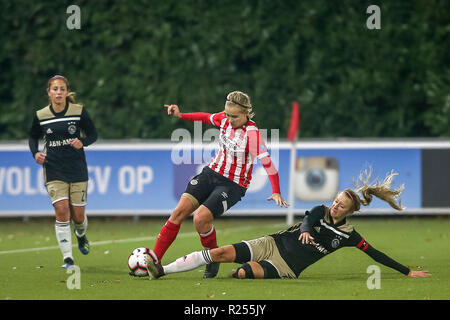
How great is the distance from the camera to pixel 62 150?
30.8 feet

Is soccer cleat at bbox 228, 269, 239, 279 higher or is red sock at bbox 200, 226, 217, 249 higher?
red sock at bbox 200, 226, 217, 249

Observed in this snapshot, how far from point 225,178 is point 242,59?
9003 millimetres

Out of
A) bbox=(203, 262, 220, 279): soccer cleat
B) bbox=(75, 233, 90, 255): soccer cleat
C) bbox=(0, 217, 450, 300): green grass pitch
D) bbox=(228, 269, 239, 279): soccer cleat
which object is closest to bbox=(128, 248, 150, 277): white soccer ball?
bbox=(0, 217, 450, 300): green grass pitch

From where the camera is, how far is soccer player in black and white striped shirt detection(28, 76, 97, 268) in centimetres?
930

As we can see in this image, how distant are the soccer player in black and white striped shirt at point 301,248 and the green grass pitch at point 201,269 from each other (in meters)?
0.14

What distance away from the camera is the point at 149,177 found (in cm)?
1536

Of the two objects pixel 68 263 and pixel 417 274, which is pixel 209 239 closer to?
pixel 68 263

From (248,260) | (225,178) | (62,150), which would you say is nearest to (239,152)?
(225,178)

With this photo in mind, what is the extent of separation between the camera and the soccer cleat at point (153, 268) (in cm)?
817

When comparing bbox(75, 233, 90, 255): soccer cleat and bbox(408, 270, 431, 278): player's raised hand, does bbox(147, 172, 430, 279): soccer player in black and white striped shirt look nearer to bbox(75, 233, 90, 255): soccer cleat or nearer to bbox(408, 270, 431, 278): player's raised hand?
bbox(408, 270, 431, 278): player's raised hand

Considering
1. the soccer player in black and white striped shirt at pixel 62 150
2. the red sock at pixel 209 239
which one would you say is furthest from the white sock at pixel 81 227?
the red sock at pixel 209 239

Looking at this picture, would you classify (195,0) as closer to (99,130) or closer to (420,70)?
(99,130)

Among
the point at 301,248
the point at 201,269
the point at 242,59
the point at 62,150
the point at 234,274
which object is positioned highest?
the point at 242,59

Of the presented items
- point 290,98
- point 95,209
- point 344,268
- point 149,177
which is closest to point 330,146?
point 290,98
